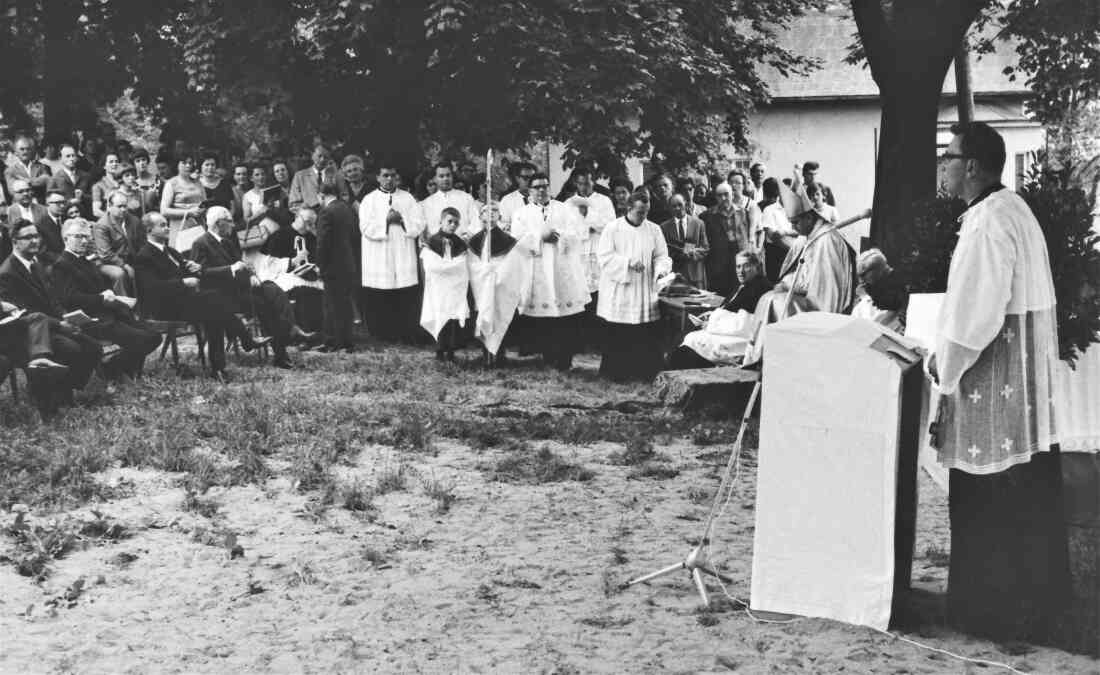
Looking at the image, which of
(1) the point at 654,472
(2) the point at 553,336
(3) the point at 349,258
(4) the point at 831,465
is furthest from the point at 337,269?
(4) the point at 831,465

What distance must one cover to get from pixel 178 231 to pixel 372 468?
7.48 m

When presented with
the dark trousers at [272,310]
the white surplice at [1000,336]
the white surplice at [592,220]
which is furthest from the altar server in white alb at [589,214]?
the white surplice at [1000,336]

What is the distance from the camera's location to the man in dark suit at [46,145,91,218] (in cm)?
1512

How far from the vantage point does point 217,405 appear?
446 inches

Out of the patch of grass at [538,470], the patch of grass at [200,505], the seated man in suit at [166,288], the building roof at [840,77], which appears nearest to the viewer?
the patch of grass at [200,505]

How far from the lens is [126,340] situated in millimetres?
12266

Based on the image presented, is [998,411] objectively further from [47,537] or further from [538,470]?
[47,537]

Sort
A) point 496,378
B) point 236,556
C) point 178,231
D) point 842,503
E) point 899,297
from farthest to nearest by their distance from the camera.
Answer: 1. point 178,231
2. point 496,378
3. point 899,297
4. point 236,556
5. point 842,503

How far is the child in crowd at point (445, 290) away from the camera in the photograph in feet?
48.4

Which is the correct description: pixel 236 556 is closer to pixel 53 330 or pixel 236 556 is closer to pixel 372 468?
pixel 372 468

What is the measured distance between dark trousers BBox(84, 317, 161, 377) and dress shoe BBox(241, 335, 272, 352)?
4.90ft

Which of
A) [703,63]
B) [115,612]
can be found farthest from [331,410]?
[703,63]

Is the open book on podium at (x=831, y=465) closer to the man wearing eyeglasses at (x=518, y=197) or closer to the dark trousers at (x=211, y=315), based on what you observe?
the dark trousers at (x=211, y=315)

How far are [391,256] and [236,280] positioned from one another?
309cm
